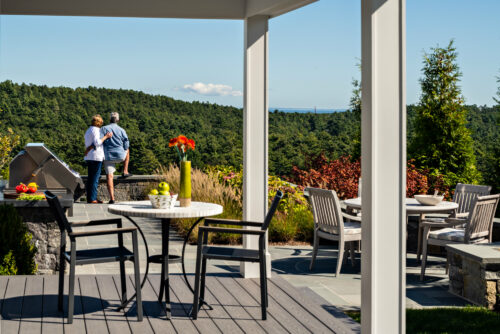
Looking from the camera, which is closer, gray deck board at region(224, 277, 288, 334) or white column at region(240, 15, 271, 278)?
gray deck board at region(224, 277, 288, 334)

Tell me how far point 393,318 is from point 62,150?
50.7ft

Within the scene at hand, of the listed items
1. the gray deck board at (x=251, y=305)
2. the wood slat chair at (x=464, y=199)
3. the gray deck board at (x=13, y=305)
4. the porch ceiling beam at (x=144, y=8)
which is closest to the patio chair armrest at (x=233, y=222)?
the gray deck board at (x=251, y=305)

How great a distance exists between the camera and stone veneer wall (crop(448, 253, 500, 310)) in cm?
521

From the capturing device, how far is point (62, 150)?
57.2 feet

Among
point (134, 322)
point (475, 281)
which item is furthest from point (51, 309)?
point (475, 281)

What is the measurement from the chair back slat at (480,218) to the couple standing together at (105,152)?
650 centimetres

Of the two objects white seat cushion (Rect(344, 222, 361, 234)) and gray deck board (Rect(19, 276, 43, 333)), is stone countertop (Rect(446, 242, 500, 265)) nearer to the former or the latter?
white seat cushion (Rect(344, 222, 361, 234))

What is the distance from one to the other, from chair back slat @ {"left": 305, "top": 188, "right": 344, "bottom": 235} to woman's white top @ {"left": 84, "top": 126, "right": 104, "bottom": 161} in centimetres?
Result: 517

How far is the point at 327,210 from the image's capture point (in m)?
6.20

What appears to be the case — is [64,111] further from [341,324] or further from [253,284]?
[341,324]

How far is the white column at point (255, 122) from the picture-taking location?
533cm

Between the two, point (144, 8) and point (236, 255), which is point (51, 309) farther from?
point (144, 8)

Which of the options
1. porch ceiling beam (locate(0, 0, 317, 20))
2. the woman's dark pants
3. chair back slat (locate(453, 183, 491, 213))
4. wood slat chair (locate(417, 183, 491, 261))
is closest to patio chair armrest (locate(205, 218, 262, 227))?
porch ceiling beam (locate(0, 0, 317, 20))

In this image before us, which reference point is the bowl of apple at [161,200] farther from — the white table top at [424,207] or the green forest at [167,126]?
the green forest at [167,126]
